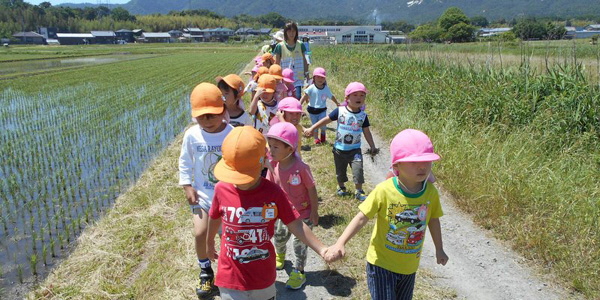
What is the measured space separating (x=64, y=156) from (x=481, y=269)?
750 centimetres

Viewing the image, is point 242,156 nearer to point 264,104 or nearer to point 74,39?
point 264,104

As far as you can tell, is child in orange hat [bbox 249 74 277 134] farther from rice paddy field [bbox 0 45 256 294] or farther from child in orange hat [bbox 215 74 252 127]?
rice paddy field [bbox 0 45 256 294]

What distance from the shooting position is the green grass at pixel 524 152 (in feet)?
12.9

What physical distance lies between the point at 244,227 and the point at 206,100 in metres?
1.16

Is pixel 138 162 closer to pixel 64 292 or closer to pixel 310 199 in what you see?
pixel 64 292

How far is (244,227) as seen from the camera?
2301 mm

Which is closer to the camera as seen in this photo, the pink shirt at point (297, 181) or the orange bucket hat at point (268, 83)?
the pink shirt at point (297, 181)

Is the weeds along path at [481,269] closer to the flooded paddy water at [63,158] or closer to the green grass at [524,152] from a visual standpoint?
the green grass at [524,152]

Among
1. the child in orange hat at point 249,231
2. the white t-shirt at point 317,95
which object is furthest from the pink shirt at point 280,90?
the child in orange hat at point 249,231

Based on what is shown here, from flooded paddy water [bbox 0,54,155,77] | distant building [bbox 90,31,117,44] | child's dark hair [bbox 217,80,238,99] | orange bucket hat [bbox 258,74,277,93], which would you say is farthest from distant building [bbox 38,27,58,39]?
child's dark hair [bbox 217,80,238,99]

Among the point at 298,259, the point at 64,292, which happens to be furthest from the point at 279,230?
the point at 64,292

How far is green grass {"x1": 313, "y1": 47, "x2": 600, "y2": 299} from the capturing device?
392 centimetres

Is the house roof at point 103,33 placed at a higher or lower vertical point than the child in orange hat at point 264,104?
higher

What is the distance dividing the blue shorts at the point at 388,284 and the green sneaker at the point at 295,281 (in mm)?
1051
